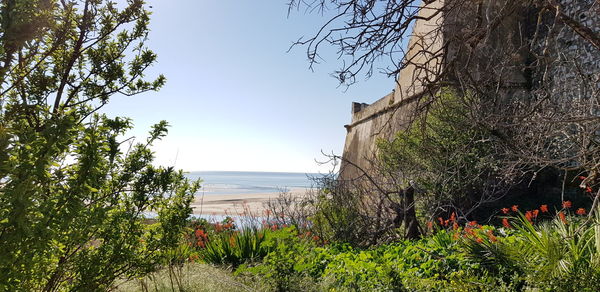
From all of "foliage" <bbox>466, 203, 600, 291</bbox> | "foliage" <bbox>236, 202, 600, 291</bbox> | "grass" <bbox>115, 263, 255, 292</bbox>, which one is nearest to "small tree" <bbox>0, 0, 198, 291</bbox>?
"grass" <bbox>115, 263, 255, 292</bbox>

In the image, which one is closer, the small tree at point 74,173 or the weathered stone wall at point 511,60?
the small tree at point 74,173

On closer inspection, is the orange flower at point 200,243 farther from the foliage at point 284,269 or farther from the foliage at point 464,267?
the foliage at point 284,269

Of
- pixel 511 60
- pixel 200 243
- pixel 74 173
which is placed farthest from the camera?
pixel 511 60

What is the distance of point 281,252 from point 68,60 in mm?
2824

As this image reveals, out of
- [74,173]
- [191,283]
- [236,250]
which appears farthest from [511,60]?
[74,173]

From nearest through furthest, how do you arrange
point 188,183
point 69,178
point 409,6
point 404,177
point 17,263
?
point 17,263, point 69,178, point 188,183, point 409,6, point 404,177

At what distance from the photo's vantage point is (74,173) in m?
2.63

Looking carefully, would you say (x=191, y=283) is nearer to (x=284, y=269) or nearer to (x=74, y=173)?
(x=284, y=269)

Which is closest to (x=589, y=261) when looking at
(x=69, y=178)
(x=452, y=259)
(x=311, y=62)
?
(x=452, y=259)

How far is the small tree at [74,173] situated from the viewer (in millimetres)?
2096

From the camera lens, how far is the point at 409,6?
177 inches

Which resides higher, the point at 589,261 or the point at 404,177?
the point at 404,177

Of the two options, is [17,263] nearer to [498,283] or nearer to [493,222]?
[498,283]

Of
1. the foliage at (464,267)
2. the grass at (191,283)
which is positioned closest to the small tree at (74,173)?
the grass at (191,283)
